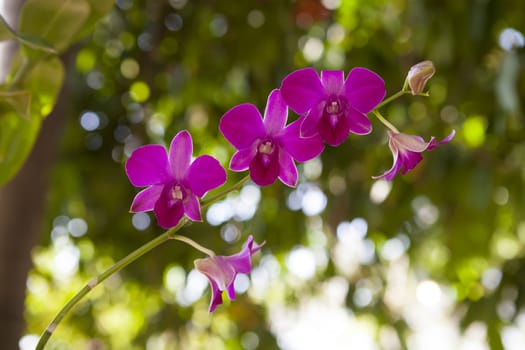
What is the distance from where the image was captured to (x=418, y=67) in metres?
0.32

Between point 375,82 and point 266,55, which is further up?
point 375,82

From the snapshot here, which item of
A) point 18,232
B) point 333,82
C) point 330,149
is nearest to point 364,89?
point 333,82

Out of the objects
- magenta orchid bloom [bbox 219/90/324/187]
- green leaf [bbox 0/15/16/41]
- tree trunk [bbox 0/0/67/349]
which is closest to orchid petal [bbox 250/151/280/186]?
magenta orchid bloom [bbox 219/90/324/187]

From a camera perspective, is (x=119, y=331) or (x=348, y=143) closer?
(x=348, y=143)

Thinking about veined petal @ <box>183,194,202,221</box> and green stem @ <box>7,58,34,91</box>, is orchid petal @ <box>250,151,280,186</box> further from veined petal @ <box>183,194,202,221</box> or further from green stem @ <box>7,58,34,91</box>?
green stem @ <box>7,58,34,91</box>

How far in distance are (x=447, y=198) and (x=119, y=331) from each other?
1.19 meters

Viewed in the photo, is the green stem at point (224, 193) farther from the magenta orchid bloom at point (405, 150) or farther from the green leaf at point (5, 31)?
the green leaf at point (5, 31)

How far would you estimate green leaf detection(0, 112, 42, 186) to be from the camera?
510 mm

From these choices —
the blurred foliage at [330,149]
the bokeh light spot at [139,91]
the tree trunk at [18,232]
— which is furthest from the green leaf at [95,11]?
the bokeh light spot at [139,91]

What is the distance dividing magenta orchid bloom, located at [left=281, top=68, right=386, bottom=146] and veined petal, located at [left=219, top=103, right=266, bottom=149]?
0.8 inches

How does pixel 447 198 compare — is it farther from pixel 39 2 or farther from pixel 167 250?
pixel 39 2

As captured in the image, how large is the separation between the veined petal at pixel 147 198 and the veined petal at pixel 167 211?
0.01 metres

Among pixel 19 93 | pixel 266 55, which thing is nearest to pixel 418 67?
pixel 19 93

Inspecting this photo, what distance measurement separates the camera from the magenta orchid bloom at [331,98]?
12.3 inches
